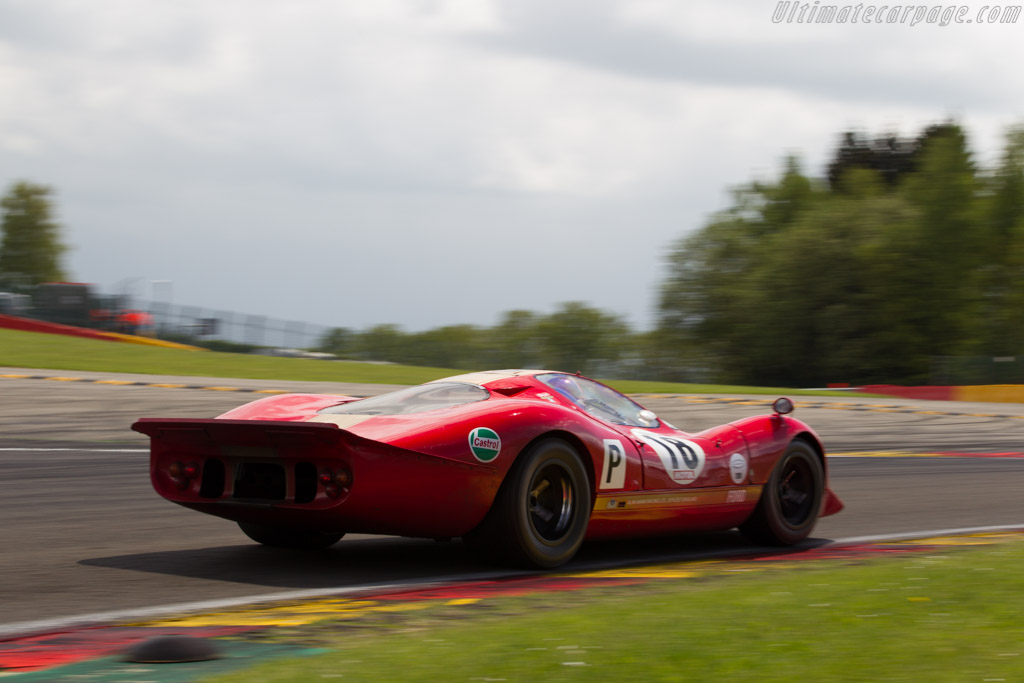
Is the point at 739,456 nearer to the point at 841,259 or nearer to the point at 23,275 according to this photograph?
the point at 841,259

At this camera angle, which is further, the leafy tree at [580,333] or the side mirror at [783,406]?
the leafy tree at [580,333]

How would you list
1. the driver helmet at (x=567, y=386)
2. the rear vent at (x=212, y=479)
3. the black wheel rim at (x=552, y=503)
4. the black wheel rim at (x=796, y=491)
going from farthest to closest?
1. the black wheel rim at (x=796, y=491)
2. the driver helmet at (x=567, y=386)
3. the black wheel rim at (x=552, y=503)
4. the rear vent at (x=212, y=479)

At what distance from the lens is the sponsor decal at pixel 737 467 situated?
7094 millimetres

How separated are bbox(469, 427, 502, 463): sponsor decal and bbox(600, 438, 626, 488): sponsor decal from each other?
2.54 feet

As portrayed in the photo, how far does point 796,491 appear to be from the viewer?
770 cm

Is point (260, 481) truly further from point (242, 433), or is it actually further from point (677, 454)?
point (677, 454)

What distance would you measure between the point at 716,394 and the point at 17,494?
18312 mm

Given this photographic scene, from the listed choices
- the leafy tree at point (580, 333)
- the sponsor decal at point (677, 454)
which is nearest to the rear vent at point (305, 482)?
the sponsor decal at point (677, 454)

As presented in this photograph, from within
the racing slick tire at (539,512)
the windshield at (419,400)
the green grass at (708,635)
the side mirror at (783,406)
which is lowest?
the green grass at (708,635)

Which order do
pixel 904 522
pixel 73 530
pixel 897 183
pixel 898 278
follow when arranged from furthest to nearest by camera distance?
pixel 897 183
pixel 898 278
pixel 904 522
pixel 73 530

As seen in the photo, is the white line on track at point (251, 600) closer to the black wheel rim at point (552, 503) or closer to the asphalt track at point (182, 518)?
the asphalt track at point (182, 518)

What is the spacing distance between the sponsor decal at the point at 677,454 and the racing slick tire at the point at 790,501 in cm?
70

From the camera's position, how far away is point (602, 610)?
16.0 feet

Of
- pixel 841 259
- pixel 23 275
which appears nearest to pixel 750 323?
pixel 841 259
